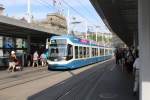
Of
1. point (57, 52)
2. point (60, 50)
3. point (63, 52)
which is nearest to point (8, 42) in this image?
point (57, 52)

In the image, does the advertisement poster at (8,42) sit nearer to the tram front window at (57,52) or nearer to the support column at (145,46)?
the tram front window at (57,52)

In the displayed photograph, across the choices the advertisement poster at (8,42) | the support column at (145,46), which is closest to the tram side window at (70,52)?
the advertisement poster at (8,42)

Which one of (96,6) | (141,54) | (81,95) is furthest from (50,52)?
(141,54)

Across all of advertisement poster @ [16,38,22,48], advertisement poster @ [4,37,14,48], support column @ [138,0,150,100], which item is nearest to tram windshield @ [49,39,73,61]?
advertisement poster @ [4,37,14,48]

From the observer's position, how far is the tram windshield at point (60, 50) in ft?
100

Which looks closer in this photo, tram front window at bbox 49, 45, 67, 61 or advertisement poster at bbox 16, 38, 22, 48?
tram front window at bbox 49, 45, 67, 61

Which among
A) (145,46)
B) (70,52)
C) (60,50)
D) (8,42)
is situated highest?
(8,42)

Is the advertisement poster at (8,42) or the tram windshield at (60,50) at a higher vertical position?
the advertisement poster at (8,42)

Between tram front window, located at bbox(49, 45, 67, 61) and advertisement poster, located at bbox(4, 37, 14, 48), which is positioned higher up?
advertisement poster, located at bbox(4, 37, 14, 48)

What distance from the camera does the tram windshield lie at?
1204 inches

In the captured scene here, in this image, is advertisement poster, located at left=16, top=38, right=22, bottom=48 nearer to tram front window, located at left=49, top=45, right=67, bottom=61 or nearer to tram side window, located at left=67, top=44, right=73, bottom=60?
tram front window, located at left=49, top=45, right=67, bottom=61

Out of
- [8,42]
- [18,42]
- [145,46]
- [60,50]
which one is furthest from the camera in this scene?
[18,42]

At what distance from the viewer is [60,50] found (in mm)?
30719

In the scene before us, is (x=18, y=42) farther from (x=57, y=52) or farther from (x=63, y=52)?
(x=63, y=52)
